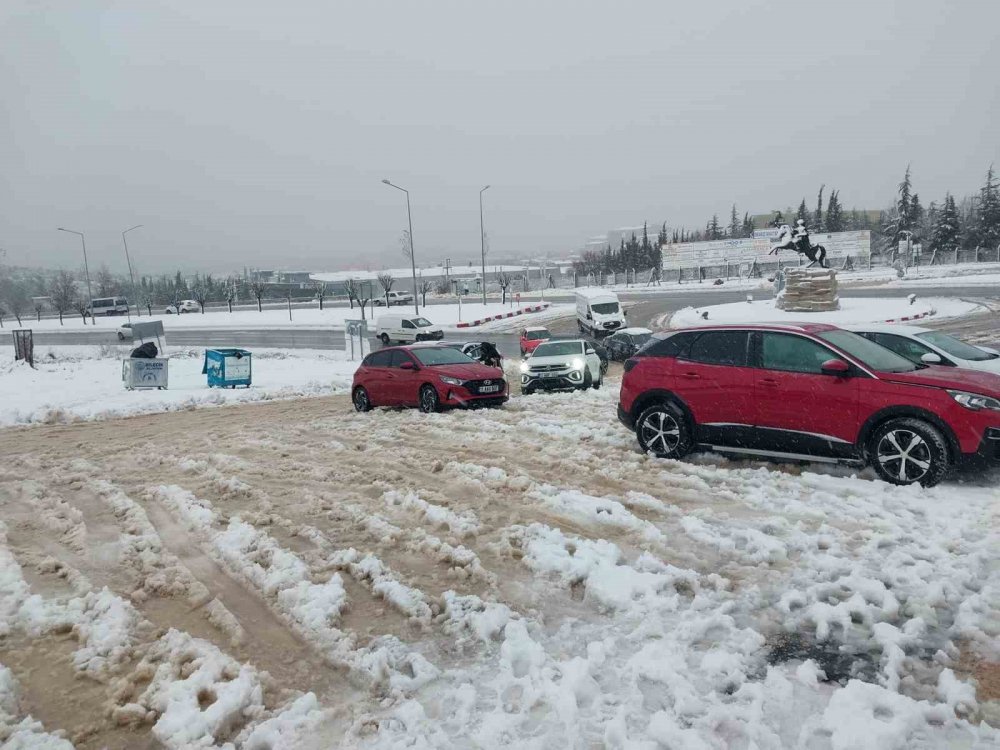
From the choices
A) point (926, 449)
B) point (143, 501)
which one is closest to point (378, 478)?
point (143, 501)

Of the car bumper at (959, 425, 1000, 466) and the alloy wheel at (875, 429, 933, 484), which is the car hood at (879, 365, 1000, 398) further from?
the alloy wheel at (875, 429, 933, 484)

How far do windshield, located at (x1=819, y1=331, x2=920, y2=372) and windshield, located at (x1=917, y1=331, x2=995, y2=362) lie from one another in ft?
16.7

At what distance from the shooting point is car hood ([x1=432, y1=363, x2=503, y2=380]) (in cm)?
1298

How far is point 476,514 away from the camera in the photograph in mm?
6246

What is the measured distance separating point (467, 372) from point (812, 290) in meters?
25.5

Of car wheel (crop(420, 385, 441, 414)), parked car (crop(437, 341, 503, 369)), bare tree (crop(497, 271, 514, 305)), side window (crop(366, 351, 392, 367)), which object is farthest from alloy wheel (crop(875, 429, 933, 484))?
bare tree (crop(497, 271, 514, 305))

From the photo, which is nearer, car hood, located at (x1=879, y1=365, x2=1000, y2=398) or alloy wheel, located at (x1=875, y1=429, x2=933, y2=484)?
car hood, located at (x1=879, y1=365, x2=1000, y2=398)

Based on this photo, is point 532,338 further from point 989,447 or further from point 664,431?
point 989,447

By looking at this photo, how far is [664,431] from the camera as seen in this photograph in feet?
26.6

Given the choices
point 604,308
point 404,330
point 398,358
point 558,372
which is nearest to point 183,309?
point 404,330

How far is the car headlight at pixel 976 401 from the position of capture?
19.9 feet

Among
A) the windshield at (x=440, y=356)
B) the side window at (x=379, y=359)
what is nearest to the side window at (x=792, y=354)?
the windshield at (x=440, y=356)

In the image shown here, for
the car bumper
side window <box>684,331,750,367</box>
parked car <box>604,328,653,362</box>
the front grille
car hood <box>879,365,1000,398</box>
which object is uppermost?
side window <box>684,331,750,367</box>

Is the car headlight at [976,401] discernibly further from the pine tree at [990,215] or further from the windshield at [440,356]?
the pine tree at [990,215]
